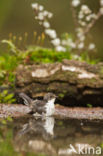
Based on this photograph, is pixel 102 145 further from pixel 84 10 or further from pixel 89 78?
pixel 84 10

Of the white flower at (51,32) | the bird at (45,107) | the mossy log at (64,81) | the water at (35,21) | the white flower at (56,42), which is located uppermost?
the water at (35,21)

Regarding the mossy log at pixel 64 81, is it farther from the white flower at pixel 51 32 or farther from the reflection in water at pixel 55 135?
the white flower at pixel 51 32

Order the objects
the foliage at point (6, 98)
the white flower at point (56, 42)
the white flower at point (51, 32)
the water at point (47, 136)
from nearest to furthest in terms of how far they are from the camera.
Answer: the water at point (47, 136) → the foliage at point (6, 98) → the white flower at point (56, 42) → the white flower at point (51, 32)

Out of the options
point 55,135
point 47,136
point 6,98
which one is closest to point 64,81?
point 6,98

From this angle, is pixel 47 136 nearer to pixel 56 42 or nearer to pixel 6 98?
pixel 6 98

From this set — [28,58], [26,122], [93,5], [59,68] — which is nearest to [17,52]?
[28,58]

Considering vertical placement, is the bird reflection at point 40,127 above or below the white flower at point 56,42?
below

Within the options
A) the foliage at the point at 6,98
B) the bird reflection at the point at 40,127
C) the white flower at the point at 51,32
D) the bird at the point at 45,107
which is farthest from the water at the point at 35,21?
the bird reflection at the point at 40,127
